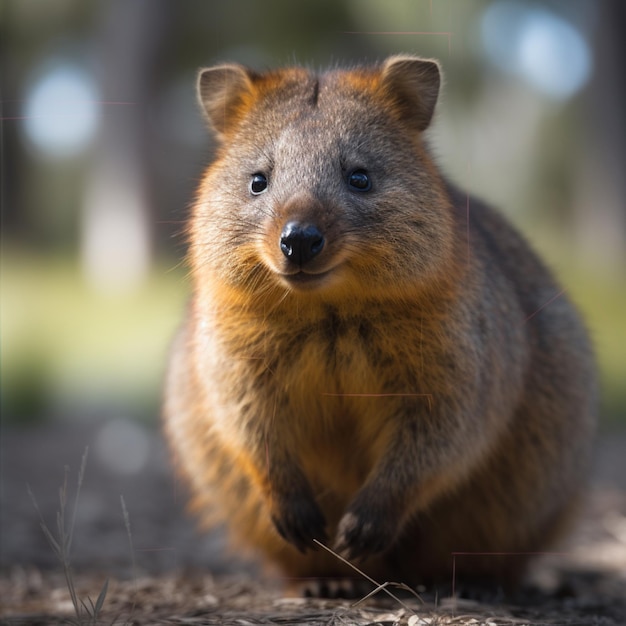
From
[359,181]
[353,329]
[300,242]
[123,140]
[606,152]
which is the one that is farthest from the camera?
[123,140]

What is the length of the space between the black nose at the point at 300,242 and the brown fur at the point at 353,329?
0.05 m

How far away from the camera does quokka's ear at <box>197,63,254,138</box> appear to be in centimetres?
497

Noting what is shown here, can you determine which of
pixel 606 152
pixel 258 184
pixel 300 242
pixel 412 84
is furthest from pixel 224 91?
pixel 606 152

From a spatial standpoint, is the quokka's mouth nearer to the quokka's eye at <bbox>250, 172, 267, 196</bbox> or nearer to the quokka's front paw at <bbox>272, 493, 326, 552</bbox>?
the quokka's eye at <bbox>250, 172, 267, 196</bbox>

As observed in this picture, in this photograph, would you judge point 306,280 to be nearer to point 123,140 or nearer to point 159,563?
point 159,563

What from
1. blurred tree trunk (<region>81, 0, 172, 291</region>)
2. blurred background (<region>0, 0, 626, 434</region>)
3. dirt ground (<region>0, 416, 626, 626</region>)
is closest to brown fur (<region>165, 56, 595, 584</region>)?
dirt ground (<region>0, 416, 626, 626</region>)

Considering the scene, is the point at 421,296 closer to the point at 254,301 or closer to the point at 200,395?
the point at 254,301

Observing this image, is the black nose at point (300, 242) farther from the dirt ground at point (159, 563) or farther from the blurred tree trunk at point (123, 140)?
the blurred tree trunk at point (123, 140)

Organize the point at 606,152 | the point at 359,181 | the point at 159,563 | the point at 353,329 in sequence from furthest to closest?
the point at 606,152, the point at 159,563, the point at 353,329, the point at 359,181

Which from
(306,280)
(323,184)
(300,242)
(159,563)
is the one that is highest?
(323,184)

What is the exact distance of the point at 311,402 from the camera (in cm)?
480

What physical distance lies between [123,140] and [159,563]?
13.7 metres

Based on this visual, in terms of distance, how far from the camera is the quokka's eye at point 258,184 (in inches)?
181

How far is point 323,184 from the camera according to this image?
170 inches
